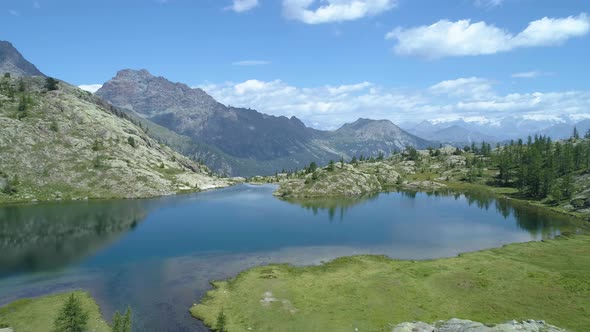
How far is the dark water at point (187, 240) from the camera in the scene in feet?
242

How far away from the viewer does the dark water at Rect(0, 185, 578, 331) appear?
73.7 meters

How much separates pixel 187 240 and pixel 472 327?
89385 millimetres

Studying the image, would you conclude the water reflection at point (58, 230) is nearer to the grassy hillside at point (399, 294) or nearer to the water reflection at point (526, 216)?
the grassy hillside at point (399, 294)

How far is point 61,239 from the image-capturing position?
111500 millimetres

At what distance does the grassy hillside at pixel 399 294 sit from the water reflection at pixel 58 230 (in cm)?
4955

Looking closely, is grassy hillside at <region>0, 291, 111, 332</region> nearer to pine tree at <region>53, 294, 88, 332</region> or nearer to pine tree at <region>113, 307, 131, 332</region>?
pine tree at <region>53, 294, 88, 332</region>

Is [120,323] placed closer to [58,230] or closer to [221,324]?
[221,324]

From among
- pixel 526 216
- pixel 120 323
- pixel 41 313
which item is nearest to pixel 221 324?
pixel 120 323

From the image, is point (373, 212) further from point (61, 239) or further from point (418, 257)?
point (61, 239)

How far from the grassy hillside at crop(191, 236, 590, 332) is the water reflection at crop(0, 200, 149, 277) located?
163 ft

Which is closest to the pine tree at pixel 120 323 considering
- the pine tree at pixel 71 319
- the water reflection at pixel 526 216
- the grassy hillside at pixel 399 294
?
the pine tree at pixel 71 319

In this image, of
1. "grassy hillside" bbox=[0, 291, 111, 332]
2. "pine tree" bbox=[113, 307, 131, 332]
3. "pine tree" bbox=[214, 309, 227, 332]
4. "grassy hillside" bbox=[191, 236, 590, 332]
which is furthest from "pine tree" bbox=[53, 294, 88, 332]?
"pine tree" bbox=[214, 309, 227, 332]

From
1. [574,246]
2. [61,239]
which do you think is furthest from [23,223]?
[574,246]

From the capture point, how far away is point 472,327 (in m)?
47.6
